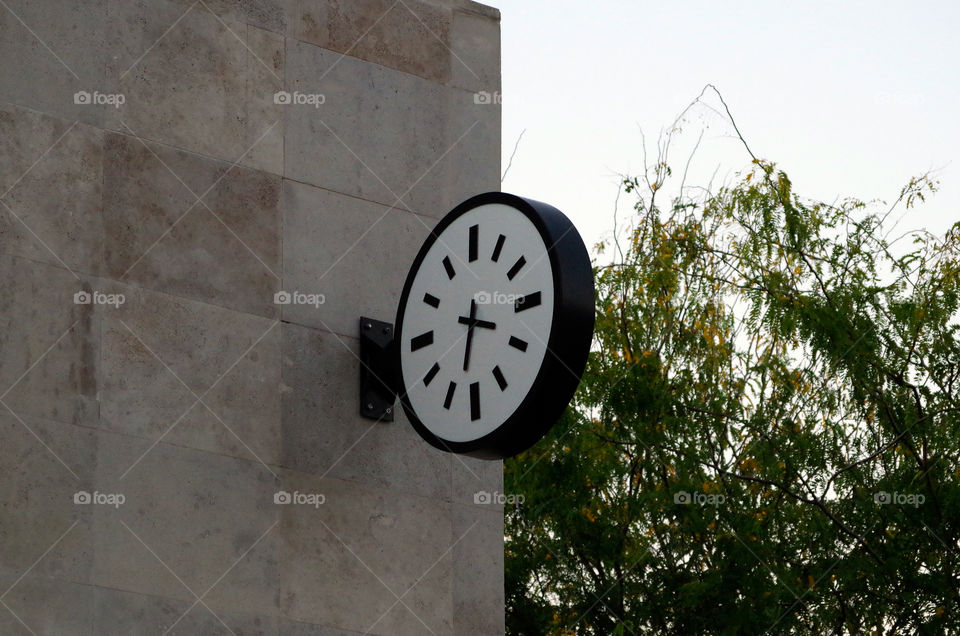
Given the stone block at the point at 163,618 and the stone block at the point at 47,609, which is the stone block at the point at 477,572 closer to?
the stone block at the point at 163,618

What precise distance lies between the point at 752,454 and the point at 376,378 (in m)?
8.62

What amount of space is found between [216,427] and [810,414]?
32.1 ft

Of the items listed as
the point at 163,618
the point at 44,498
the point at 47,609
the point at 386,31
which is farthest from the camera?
the point at 386,31

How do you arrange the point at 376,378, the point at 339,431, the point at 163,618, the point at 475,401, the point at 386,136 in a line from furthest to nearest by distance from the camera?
1. the point at 386,136
2. the point at 376,378
3. the point at 339,431
4. the point at 475,401
5. the point at 163,618

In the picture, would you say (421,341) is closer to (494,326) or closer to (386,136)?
(494,326)

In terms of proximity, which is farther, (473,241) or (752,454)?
(752,454)

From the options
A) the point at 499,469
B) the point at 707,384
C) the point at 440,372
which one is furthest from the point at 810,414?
the point at 440,372

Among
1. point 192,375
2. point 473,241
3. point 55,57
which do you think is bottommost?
point 192,375

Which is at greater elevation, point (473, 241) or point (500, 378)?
point (473, 241)

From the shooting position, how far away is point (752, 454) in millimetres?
15703

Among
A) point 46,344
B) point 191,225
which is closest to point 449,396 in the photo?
point 191,225

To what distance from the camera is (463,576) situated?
314 inches

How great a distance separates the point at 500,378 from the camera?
698 centimetres

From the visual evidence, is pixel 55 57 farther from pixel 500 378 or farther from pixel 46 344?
pixel 500 378
